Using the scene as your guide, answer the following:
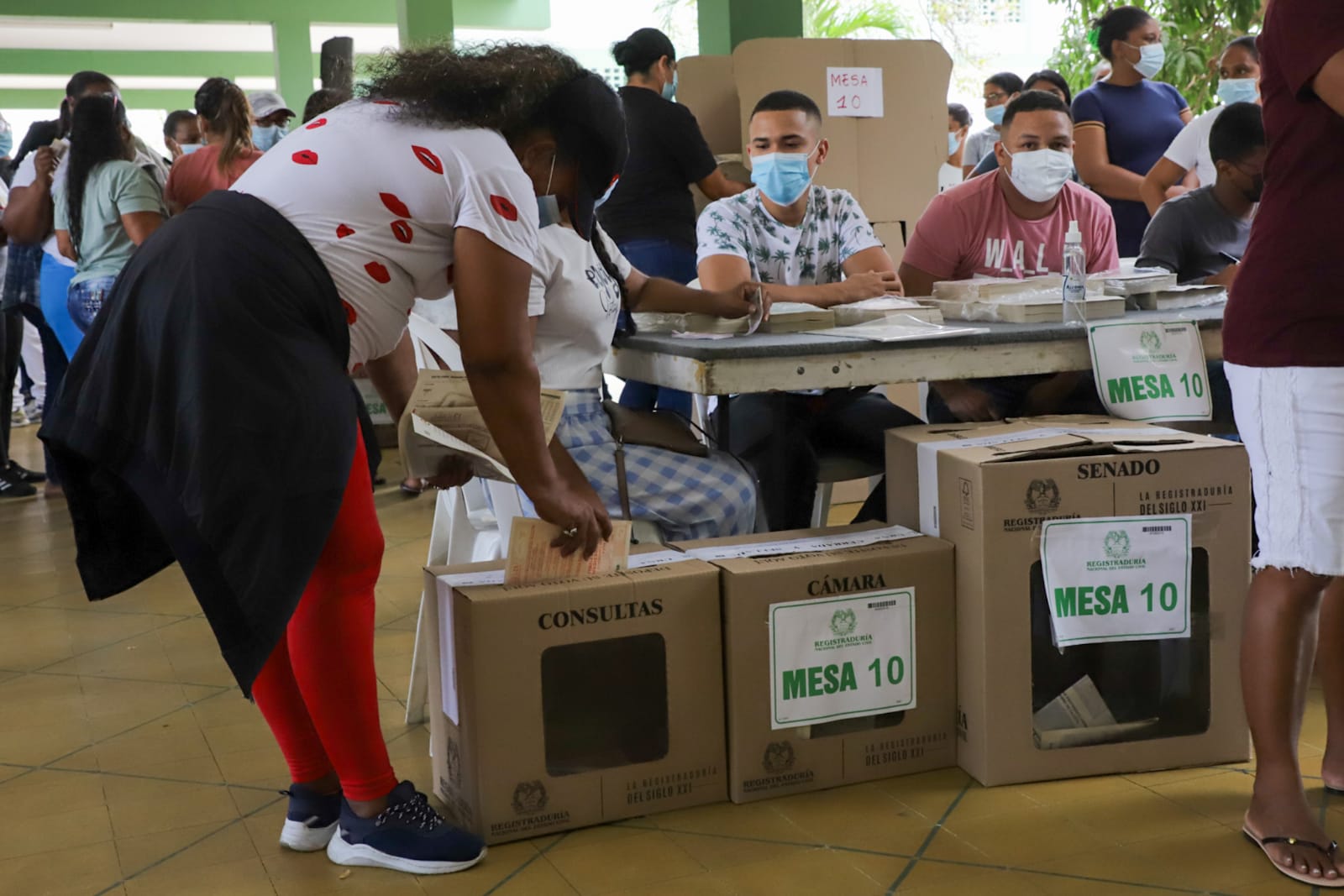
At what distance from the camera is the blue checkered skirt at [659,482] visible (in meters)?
2.15

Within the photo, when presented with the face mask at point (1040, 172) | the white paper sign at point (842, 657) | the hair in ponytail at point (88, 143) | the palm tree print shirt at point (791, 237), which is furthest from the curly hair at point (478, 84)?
the hair in ponytail at point (88, 143)

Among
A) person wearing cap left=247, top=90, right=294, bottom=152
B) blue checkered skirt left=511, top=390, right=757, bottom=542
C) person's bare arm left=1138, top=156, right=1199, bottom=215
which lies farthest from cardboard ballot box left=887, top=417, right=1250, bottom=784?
person wearing cap left=247, top=90, right=294, bottom=152

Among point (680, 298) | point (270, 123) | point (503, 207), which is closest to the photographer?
point (503, 207)

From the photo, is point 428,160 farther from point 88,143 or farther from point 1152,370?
point 88,143

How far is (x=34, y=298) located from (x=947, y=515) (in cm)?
390

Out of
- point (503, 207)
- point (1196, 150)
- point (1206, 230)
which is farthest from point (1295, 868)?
point (1196, 150)

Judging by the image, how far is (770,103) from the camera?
3092 millimetres

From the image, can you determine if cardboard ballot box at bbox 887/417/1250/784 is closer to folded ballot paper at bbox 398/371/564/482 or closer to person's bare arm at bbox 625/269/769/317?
person's bare arm at bbox 625/269/769/317

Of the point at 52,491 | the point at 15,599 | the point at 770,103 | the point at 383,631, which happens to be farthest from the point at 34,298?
the point at 770,103

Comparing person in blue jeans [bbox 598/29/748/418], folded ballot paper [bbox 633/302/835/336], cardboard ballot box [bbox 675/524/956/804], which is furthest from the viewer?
person in blue jeans [bbox 598/29/748/418]

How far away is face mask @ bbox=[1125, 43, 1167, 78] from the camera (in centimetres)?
419

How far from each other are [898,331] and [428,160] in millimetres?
904

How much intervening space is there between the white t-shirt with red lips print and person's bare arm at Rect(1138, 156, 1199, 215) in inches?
111

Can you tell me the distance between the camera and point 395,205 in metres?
1.59
